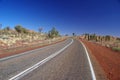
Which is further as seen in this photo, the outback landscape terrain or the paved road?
the outback landscape terrain

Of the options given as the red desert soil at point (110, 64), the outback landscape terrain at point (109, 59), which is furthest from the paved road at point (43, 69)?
the outback landscape terrain at point (109, 59)

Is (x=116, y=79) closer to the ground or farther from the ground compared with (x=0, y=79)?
closer to the ground

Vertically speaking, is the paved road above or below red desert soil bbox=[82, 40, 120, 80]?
above

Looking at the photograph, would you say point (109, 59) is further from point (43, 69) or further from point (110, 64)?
point (43, 69)

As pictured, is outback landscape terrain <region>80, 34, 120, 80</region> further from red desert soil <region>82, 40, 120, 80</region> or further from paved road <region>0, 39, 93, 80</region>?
paved road <region>0, 39, 93, 80</region>

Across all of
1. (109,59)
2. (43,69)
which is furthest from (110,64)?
(43,69)

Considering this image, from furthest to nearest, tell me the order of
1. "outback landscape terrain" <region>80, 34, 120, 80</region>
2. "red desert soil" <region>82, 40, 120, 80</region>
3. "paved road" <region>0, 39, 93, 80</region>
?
"outback landscape terrain" <region>80, 34, 120, 80</region>, "red desert soil" <region>82, 40, 120, 80</region>, "paved road" <region>0, 39, 93, 80</region>

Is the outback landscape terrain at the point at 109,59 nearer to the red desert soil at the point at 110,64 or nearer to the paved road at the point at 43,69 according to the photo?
the red desert soil at the point at 110,64

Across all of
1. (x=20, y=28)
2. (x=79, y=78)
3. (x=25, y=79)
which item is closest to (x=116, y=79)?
(x=79, y=78)

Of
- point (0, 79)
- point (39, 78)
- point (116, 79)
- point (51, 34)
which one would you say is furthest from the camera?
point (51, 34)

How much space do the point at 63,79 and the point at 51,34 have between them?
270 feet

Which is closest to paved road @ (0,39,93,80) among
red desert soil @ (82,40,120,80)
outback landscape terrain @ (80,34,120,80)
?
red desert soil @ (82,40,120,80)

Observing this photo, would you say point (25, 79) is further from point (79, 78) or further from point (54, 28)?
point (54, 28)

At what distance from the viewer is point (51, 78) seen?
8367 mm
